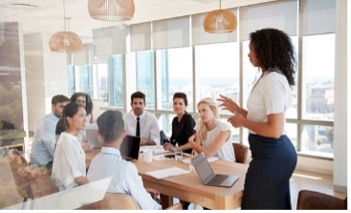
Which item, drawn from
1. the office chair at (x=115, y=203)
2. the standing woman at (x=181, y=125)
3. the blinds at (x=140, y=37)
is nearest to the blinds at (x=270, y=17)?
the standing woman at (x=181, y=125)

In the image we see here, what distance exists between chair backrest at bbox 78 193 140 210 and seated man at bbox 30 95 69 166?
88 cm

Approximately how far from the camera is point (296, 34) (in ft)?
15.8

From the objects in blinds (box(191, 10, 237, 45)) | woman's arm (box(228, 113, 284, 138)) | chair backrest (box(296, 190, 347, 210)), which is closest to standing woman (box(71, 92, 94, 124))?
woman's arm (box(228, 113, 284, 138))

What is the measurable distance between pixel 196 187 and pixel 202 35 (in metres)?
4.12

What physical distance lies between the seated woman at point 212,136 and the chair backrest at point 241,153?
114 mm

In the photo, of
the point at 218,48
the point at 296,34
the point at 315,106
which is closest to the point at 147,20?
the point at 218,48

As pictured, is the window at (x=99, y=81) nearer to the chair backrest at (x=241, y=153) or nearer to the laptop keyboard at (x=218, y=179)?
the chair backrest at (x=241, y=153)

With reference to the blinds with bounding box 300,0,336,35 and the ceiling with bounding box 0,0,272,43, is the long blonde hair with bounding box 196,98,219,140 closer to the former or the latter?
the ceiling with bounding box 0,0,272,43

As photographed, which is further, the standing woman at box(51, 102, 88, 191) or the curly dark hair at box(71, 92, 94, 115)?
the curly dark hair at box(71, 92, 94, 115)

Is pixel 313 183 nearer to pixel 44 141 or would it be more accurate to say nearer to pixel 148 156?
pixel 148 156

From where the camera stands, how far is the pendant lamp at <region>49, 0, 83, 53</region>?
9.89 feet

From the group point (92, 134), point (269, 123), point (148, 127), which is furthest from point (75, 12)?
point (269, 123)

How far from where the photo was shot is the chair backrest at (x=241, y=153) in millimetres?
2902

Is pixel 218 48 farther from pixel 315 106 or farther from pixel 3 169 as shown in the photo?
pixel 3 169
